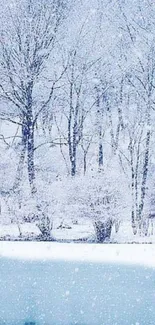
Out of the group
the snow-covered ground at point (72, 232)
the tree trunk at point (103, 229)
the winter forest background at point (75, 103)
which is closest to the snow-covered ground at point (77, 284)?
the tree trunk at point (103, 229)

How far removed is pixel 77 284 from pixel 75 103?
38.4 feet

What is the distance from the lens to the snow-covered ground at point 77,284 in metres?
8.06

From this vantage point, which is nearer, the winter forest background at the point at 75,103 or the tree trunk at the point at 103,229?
the tree trunk at the point at 103,229

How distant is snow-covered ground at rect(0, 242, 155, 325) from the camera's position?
26.4 ft

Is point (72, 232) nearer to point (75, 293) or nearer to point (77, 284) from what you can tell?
point (77, 284)

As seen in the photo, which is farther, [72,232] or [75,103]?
[75,103]

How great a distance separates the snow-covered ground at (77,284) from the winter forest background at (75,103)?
2118mm

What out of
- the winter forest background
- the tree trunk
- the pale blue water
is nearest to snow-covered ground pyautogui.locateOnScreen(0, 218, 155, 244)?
the winter forest background

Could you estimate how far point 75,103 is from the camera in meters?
21.3

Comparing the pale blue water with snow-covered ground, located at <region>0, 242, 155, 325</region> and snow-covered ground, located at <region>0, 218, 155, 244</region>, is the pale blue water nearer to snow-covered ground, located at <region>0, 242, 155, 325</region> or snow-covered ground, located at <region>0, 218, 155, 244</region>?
snow-covered ground, located at <region>0, 242, 155, 325</region>

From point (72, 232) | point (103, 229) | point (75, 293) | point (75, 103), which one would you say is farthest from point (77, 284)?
point (75, 103)

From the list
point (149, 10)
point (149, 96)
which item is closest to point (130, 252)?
point (149, 96)

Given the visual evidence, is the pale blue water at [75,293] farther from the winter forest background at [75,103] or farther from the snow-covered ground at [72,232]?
the winter forest background at [75,103]

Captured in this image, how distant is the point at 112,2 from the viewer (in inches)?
794
